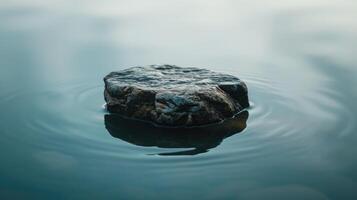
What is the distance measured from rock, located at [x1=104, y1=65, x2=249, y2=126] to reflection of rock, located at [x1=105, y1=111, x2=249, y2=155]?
108 millimetres

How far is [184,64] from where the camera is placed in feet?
30.0

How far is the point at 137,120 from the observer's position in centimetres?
648

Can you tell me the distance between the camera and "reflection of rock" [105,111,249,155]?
19.2 ft

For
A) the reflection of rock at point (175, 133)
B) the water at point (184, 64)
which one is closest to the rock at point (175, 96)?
the reflection of rock at point (175, 133)

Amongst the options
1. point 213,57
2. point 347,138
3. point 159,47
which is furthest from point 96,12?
point 347,138

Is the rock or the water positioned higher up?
the rock

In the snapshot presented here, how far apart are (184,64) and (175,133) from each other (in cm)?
326

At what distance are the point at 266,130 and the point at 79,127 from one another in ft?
7.65

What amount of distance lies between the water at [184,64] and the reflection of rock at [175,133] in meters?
0.06

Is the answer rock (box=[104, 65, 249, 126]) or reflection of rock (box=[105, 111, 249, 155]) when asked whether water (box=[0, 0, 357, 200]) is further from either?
rock (box=[104, 65, 249, 126])

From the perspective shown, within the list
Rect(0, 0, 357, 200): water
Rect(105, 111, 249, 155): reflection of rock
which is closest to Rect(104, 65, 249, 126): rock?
Rect(105, 111, 249, 155): reflection of rock

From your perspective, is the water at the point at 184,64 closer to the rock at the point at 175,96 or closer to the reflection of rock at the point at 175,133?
the reflection of rock at the point at 175,133

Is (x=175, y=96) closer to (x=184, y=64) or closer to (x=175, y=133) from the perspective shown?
(x=175, y=133)

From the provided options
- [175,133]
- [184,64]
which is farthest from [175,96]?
[184,64]
